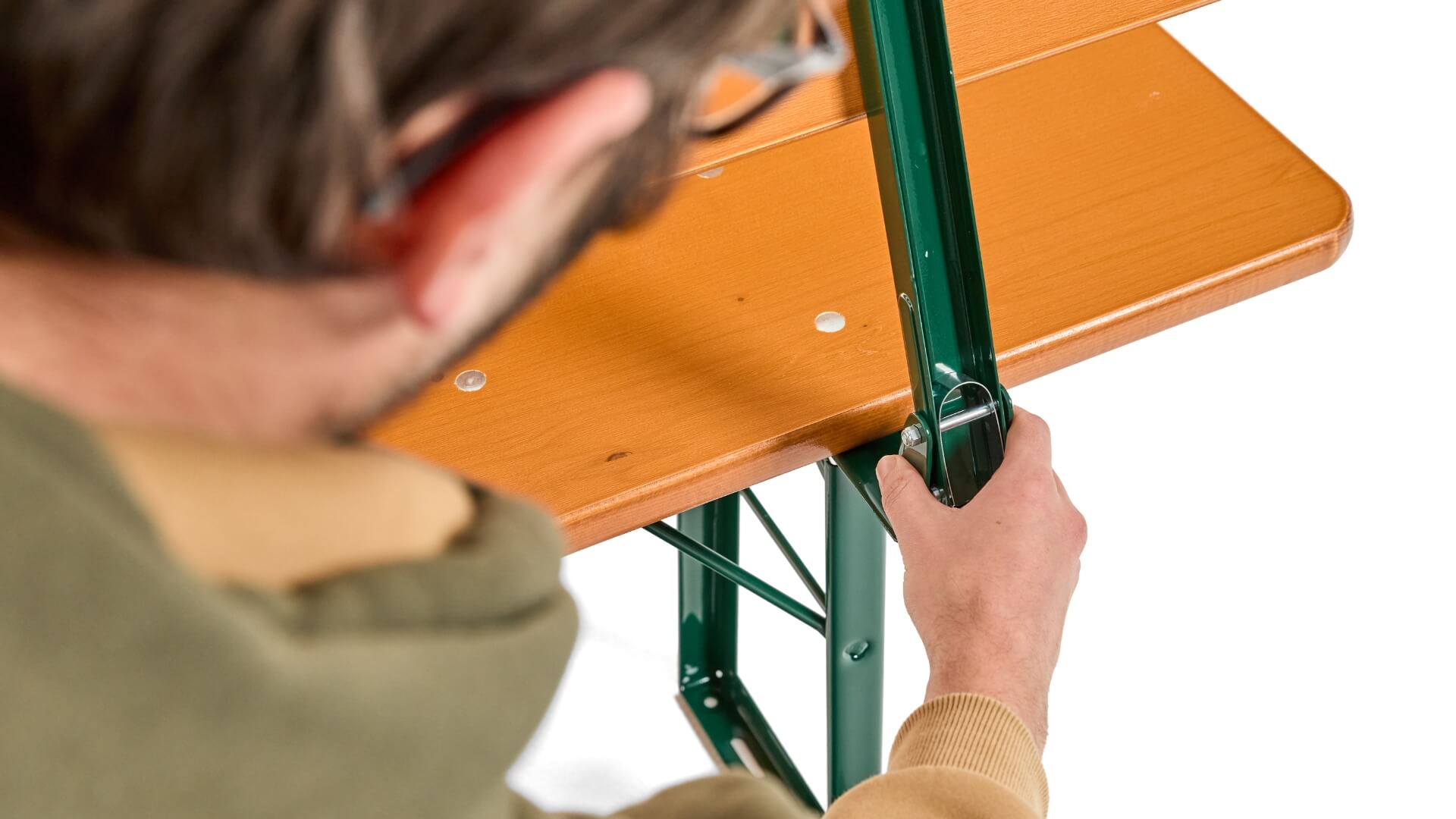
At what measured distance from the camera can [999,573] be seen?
1.05 m

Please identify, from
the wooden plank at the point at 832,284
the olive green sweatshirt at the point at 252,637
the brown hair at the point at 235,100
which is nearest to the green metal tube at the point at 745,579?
the wooden plank at the point at 832,284

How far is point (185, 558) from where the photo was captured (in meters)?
0.43

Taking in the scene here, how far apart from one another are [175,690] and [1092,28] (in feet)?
3.46

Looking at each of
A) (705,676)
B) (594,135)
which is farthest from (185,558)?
(705,676)

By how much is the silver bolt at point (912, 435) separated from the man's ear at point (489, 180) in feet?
2.28

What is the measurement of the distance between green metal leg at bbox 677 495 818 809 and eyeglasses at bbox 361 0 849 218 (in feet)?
4.65

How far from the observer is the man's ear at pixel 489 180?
1.40 feet

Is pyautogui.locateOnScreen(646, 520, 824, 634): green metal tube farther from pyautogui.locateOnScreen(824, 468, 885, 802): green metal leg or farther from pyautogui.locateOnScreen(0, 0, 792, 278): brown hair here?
pyautogui.locateOnScreen(0, 0, 792, 278): brown hair

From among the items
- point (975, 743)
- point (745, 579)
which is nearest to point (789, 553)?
point (745, 579)

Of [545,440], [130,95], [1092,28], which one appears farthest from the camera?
[1092,28]

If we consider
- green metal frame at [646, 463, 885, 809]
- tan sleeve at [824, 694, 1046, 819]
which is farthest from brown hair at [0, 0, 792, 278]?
green metal frame at [646, 463, 885, 809]

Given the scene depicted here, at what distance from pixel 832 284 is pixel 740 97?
1.98ft

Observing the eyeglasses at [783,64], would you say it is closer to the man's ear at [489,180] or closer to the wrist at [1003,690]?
the man's ear at [489,180]

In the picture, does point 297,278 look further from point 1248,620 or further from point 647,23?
point 1248,620
